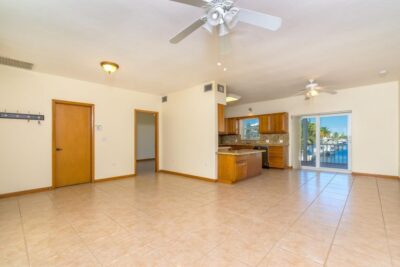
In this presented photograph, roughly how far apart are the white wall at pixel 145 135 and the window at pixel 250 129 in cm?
446

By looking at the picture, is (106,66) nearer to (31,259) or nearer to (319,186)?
(31,259)

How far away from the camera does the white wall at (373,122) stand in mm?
5285

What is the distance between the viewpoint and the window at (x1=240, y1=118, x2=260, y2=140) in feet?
26.2

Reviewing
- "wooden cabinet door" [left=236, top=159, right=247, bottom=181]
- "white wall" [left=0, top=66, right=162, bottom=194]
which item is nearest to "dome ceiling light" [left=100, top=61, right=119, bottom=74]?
"white wall" [left=0, top=66, right=162, bottom=194]

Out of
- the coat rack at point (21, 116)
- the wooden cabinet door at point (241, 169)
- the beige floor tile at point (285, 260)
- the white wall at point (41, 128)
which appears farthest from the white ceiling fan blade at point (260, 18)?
the coat rack at point (21, 116)

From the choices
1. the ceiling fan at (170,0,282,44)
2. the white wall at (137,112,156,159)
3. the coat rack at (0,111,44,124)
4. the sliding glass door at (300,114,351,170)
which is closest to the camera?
the ceiling fan at (170,0,282,44)

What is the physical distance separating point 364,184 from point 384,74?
2798 mm

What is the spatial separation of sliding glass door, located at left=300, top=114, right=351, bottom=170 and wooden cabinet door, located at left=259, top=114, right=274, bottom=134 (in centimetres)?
124

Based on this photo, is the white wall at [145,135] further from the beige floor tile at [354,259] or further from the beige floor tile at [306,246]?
the beige floor tile at [354,259]

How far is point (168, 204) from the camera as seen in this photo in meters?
3.48

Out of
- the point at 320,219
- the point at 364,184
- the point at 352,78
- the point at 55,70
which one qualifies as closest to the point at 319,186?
the point at 364,184

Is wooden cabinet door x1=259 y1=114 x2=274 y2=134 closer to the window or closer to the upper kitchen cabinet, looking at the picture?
the upper kitchen cabinet

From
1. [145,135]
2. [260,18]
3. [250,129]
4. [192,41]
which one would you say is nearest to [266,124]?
[250,129]

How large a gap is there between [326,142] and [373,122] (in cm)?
151
